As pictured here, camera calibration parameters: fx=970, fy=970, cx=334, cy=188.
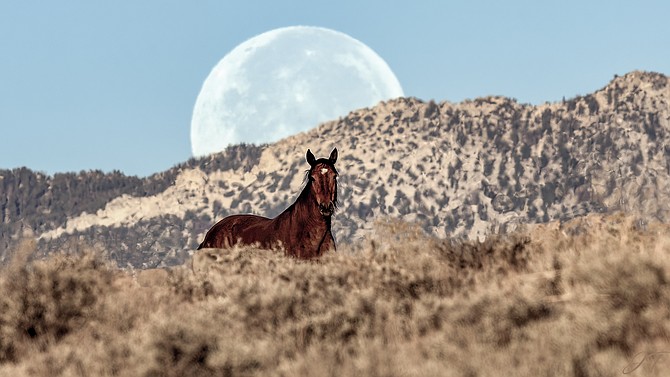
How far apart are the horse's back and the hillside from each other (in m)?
80.8

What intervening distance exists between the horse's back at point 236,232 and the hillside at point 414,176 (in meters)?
80.8

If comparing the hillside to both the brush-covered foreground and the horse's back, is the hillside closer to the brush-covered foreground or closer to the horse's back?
the horse's back

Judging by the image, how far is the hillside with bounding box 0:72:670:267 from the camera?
110750 millimetres

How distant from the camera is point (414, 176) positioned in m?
117

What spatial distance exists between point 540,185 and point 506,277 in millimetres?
103906

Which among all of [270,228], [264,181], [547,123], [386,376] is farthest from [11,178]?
[386,376]

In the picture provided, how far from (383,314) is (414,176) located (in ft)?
351

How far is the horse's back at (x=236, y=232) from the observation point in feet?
61.6

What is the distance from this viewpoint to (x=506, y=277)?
11.9 meters

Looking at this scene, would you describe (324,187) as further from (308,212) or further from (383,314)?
(383,314)

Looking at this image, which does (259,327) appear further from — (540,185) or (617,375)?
(540,185)
